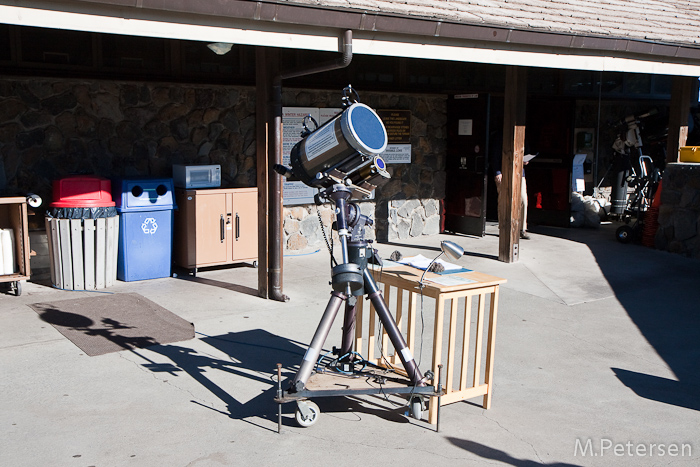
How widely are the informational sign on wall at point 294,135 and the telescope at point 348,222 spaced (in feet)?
15.5

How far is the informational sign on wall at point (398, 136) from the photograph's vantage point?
1033cm

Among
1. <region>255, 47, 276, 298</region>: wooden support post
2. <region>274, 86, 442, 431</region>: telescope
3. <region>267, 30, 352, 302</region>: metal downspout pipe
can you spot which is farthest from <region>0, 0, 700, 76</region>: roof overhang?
<region>274, 86, 442, 431</region>: telescope

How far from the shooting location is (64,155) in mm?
7801

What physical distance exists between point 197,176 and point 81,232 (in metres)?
1.51

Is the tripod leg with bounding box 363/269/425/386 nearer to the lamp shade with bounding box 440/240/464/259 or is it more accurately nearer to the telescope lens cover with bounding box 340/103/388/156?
the lamp shade with bounding box 440/240/464/259

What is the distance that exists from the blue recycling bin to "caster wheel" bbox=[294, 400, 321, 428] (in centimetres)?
410

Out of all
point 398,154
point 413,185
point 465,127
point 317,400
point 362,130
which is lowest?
point 317,400

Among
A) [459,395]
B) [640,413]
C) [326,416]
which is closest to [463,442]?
[459,395]

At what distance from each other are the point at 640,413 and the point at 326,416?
216 cm

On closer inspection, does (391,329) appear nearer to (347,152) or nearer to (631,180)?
(347,152)

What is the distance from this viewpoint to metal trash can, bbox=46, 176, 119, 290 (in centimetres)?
723

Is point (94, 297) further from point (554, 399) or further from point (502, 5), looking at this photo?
point (502, 5)

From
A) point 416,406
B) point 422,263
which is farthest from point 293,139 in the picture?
point 416,406

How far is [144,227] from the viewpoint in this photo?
7.79 m
